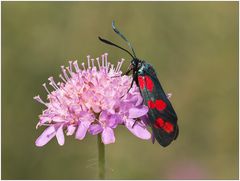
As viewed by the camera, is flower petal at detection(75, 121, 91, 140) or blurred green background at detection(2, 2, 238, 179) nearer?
flower petal at detection(75, 121, 91, 140)

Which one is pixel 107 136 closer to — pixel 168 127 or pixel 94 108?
pixel 94 108

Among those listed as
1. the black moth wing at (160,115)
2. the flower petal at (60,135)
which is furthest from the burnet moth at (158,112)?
the flower petal at (60,135)

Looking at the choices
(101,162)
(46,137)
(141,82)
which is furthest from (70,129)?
(141,82)

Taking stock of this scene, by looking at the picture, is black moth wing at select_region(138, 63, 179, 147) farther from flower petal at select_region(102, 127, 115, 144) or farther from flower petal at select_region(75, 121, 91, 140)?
flower petal at select_region(75, 121, 91, 140)

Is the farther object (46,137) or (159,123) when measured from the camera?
(46,137)

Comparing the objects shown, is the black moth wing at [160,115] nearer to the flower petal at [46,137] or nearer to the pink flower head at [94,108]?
the pink flower head at [94,108]

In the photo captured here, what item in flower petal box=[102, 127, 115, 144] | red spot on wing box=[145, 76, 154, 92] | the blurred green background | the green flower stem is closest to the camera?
the green flower stem

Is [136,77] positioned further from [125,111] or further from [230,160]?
[230,160]

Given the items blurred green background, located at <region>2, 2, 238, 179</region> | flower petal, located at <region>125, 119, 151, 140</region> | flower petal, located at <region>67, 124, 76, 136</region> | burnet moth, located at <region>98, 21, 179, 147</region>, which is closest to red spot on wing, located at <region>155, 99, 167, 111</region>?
burnet moth, located at <region>98, 21, 179, 147</region>

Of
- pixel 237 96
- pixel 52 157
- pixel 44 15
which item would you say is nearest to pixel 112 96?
pixel 52 157
